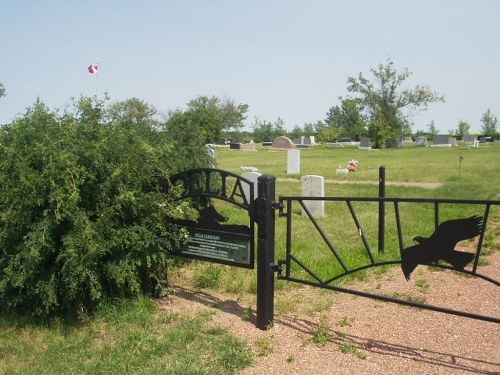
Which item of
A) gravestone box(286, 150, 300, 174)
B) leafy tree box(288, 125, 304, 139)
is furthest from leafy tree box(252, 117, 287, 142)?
gravestone box(286, 150, 300, 174)

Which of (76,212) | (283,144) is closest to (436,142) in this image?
(283,144)

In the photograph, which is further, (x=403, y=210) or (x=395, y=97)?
(x=395, y=97)

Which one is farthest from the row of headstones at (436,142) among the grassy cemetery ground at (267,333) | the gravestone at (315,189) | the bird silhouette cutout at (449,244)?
the bird silhouette cutout at (449,244)

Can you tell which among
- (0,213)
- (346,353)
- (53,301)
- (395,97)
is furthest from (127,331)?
(395,97)

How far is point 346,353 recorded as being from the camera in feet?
11.5

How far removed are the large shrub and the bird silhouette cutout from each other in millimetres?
1977

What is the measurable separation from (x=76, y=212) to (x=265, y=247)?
4.86ft

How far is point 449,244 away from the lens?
338cm

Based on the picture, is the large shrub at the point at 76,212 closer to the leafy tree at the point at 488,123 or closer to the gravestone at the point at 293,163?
the gravestone at the point at 293,163

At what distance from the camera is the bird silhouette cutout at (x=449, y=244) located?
3318 millimetres

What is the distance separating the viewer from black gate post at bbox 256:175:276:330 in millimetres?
3795

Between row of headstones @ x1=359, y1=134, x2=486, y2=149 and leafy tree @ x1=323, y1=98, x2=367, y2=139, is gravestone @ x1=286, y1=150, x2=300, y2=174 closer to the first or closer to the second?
row of headstones @ x1=359, y1=134, x2=486, y2=149

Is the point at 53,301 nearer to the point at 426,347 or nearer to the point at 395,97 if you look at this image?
the point at 426,347

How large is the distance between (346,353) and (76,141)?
2681 millimetres
